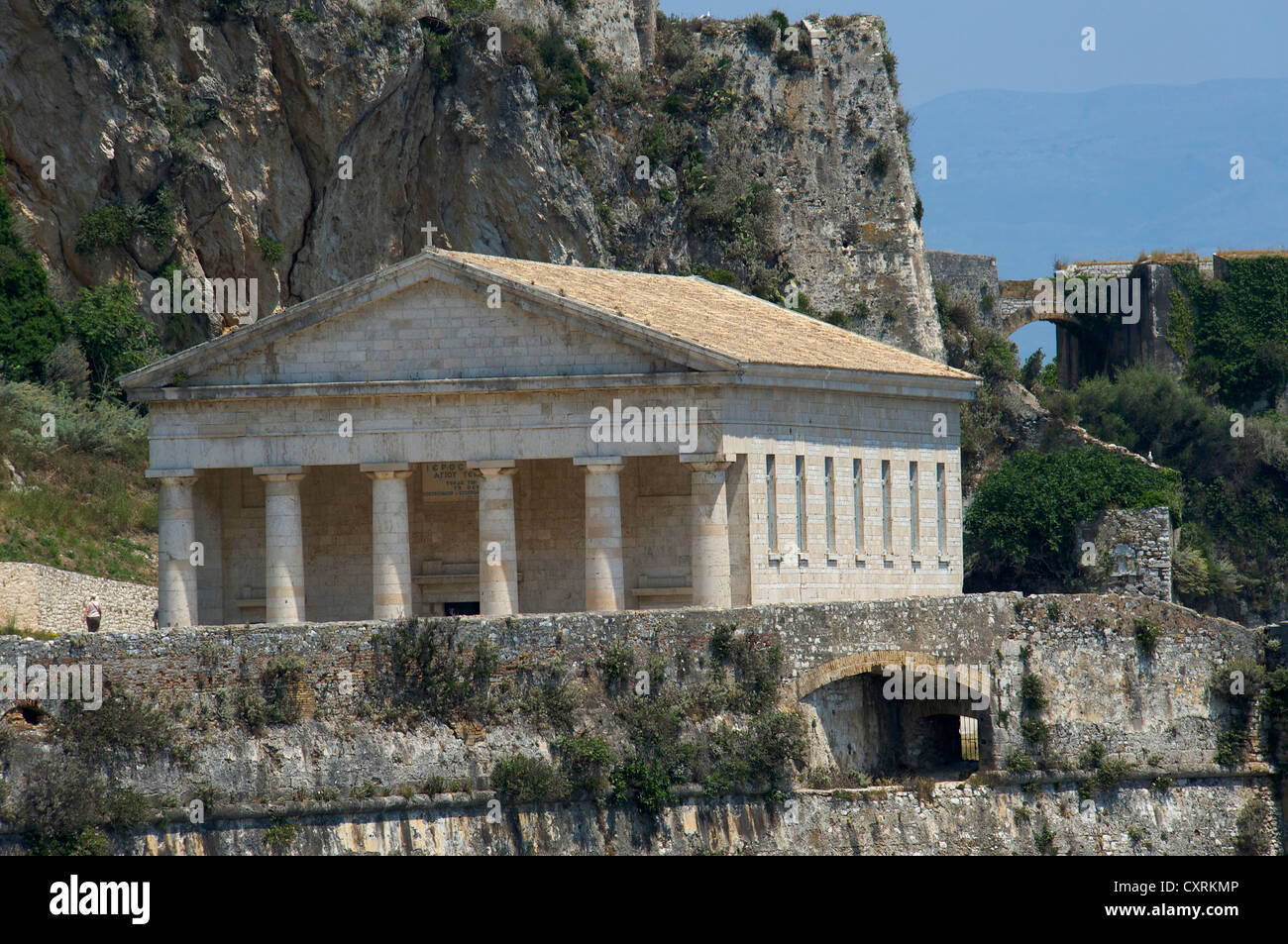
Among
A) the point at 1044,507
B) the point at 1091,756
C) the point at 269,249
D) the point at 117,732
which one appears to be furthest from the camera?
the point at 1044,507

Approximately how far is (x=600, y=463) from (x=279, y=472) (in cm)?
765

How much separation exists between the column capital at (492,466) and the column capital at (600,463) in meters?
1.55

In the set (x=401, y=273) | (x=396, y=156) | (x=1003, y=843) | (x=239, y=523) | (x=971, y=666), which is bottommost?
(x=1003, y=843)

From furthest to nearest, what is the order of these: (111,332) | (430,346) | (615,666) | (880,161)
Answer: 1. (880,161)
2. (111,332)
3. (430,346)
4. (615,666)

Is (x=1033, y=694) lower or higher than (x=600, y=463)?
lower

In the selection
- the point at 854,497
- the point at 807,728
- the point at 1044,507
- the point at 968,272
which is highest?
the point at 968,272

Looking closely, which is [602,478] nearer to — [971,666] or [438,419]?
[438,419]

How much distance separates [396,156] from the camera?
7831 cm

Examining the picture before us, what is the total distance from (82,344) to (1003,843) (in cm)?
3687

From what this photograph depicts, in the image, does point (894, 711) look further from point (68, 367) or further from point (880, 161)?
point (880, 161)

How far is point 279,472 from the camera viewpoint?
2175 inches

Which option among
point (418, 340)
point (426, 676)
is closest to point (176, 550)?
point (418, 340)

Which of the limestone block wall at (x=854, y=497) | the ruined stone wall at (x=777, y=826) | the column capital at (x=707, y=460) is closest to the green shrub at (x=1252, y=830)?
the ruined stone wall at (x=777, y=826)

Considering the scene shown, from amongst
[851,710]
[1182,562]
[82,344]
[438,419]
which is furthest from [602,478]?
[1182,562]
